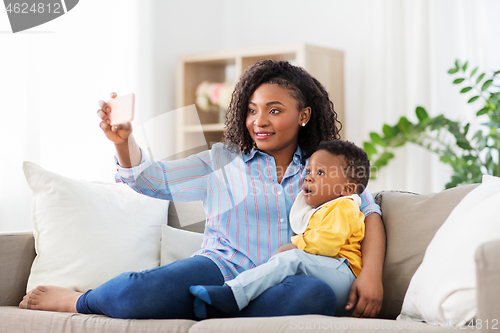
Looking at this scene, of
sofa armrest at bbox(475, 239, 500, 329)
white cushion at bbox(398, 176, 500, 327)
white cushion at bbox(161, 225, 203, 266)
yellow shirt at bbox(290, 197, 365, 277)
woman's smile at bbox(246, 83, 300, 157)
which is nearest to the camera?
sofa armrest at bbox(475, 239, 500, 329)

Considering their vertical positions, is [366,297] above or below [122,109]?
below

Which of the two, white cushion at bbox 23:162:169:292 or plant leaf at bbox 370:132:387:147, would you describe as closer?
white cushion at bbox 23:162:169:292

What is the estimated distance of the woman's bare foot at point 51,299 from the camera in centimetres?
134

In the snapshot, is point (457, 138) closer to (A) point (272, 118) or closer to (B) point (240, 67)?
(B) point (240, 67)

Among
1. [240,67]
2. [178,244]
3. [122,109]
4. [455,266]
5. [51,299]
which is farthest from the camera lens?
[240,67]

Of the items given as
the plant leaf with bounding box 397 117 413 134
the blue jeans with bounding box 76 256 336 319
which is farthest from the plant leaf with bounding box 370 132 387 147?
the blue jeans with bounding box 76 256 336 319

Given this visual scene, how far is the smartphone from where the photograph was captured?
1183 millimetres

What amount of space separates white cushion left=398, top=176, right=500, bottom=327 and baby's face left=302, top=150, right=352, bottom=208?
11.0 inches

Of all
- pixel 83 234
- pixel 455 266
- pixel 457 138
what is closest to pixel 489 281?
pixel 455 266

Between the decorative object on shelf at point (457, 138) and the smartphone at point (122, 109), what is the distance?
1.67m

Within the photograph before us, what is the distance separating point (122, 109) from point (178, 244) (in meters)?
0.59

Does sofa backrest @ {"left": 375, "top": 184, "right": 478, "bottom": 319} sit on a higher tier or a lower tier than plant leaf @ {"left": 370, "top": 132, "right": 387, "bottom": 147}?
lower

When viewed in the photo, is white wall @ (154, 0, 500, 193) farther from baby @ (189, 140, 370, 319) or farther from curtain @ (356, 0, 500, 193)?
baby @ (189, 140, 370, 319)

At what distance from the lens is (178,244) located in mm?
1645
